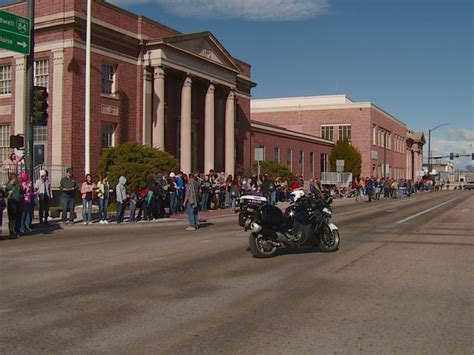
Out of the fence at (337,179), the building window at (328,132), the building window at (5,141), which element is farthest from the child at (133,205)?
the building window at (328,132)

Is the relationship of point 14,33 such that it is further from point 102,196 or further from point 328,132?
point 328,132

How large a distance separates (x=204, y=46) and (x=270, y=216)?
27100mm

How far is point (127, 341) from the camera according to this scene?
5586 millimetres

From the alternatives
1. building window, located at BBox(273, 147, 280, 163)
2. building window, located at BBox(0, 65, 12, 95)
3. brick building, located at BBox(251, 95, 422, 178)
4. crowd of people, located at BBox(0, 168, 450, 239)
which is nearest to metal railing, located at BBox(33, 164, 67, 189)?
crowd of people, located at BBox(0, 168, 450, 239)

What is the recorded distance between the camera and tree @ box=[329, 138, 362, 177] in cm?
6788

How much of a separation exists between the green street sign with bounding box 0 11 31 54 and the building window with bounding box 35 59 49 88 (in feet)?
37.8

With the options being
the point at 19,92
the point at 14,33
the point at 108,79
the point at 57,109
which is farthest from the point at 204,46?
the point at 14,33

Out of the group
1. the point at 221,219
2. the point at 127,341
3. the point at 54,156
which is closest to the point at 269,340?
the point at 127,341

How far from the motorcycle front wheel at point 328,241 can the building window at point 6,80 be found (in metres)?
22.6

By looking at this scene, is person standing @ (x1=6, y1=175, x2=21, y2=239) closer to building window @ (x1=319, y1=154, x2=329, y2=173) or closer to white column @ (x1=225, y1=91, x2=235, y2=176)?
white column @ (x1=225, y1=91, x2=235, y2=176)

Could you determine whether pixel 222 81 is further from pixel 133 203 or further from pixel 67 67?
pixel 133 203

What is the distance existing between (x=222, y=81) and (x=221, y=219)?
17.9 m

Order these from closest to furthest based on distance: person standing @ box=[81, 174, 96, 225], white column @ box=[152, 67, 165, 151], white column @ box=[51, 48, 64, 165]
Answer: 1. person standing @ box=[81, 174, 96, 225]
2. white column @ box=[51, 48, 64, 165]
3. white column @ box=[152, 67, 165, 151]

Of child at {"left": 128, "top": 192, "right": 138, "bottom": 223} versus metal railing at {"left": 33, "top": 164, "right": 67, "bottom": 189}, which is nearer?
child at {"left": 128, "top": 192, "right": 138, "bottom": 223}
